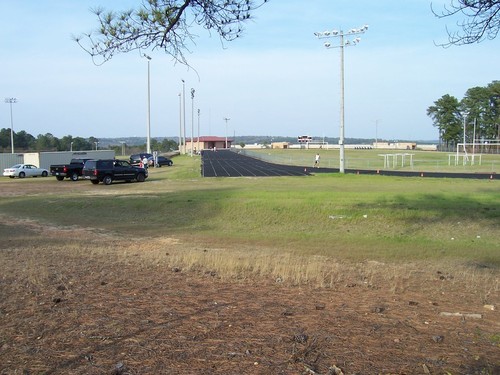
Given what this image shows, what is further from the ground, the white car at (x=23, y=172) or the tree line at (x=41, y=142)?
the tree line at (x=41, y=142)

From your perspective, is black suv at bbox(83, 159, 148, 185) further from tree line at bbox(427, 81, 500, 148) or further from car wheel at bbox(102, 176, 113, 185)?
tree line at bbox(427, 81, 500, 148)

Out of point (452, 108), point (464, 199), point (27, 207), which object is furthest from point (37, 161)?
point (452, 108)

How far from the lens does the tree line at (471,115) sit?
403ft

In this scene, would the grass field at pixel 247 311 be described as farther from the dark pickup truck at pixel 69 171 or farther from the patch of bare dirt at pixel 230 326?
the dark pickup truck at pixel 69 171

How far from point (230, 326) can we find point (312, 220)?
1492 cm

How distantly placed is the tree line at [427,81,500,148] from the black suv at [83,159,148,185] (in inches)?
3730

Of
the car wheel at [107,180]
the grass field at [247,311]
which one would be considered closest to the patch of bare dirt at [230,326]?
the grass field at [247,311]

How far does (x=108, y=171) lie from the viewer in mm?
39594

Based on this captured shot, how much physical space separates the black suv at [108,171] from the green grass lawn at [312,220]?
12.6 m

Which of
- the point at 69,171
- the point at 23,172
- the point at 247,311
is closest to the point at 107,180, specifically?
the point at 69,171

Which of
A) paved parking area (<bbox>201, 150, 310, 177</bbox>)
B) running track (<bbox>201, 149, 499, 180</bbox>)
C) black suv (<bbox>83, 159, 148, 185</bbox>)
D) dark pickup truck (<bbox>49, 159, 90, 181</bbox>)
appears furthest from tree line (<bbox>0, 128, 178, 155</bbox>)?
black suv (<bbox>83, 159, 148, 185</bbox>)

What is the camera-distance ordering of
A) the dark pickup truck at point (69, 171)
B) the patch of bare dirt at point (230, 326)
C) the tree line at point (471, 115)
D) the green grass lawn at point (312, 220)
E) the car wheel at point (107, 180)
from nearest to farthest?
the patch of bare dirt at point (230, 326) → the green grass lawn at point (312, 220) → the car wheel at point (107, 180) → the dark pickup truck at point (69, 171) → the tree line at point (471, 115)

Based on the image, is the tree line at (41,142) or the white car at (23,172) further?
the tree line at (41,142)

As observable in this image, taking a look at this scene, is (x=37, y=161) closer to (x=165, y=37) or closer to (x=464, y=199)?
(x=464, y=199)
